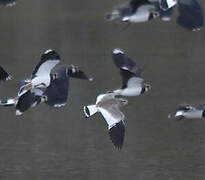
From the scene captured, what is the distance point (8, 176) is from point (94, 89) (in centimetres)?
395

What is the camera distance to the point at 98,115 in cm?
937

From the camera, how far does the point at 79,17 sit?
58.0ft

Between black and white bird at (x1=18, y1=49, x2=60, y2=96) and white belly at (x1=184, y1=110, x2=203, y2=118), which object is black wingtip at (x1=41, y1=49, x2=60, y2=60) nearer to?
black and white bird at (x1=18, y1=49, x2=60, y2=96)

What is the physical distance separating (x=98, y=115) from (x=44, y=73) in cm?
471

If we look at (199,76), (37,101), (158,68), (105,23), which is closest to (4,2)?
(37,101)

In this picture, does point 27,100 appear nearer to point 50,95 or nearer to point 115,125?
point 50,95

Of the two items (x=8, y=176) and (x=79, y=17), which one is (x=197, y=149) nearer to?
(x=8, y=176)

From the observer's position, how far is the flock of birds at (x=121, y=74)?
14.0 feet

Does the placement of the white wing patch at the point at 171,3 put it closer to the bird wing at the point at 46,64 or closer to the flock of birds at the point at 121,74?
the flock of birds at the point at 121,74

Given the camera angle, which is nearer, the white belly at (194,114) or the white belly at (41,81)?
the white belly at (41,81)

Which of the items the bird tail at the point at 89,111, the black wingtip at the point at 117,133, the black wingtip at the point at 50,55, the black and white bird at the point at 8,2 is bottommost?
the black wingtip at the point at 117,133

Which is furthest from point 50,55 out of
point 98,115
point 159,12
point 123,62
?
point 98,115

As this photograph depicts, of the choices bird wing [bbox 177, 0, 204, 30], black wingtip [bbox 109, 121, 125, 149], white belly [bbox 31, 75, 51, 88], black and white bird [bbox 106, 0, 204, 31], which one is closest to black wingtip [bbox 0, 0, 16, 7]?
black and white bird [bbox 106, 0, 204, 31]

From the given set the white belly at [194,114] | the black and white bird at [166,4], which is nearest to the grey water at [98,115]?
the white belly at [194,114]
